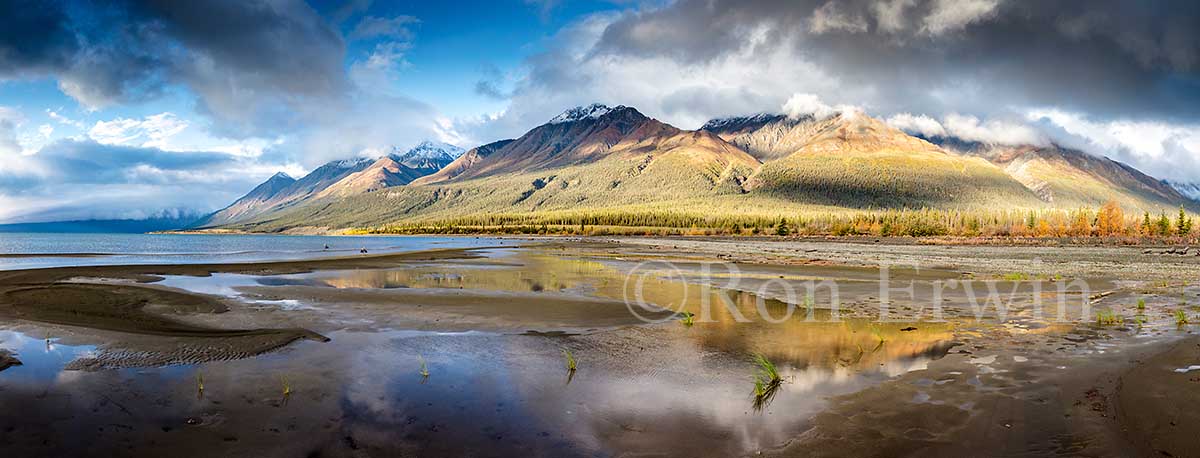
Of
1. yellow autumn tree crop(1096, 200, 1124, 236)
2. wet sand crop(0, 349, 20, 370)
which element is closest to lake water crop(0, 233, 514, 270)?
wet sand crop(0, 349, 20, 370)

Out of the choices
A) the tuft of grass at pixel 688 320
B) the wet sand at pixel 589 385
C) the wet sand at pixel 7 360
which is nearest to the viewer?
the wet sand at pixel 589 385

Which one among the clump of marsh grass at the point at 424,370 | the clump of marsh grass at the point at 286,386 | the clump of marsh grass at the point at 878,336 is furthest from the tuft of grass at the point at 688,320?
the clump of marsh grass at the point at 286,386

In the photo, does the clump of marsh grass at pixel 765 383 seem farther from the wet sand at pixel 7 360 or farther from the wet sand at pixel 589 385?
the wet sand at pixel 7 360

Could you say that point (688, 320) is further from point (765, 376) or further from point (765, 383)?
point (765, 383)

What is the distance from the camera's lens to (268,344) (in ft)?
41.9

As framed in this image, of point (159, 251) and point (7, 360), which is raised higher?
point (7, 360)

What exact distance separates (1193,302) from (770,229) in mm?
169755

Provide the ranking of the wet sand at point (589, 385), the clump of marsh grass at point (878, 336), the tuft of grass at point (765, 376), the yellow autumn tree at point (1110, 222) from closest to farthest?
the wet sand at point (589, 385) < the tuft of grass at point (765, 376) < the clump of marsh grass at point (878, 336) < the yellow autumn tree at point (1110, 222)

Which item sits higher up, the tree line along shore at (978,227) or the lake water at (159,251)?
the tree line along shore at (978,227)

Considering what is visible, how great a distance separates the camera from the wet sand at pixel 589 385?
693 cm

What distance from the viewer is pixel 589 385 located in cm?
968

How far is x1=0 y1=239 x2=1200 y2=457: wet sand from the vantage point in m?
6.93

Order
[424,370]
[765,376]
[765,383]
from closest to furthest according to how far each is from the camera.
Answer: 1. [765,383]
2. [765,376]
3. [424,370]

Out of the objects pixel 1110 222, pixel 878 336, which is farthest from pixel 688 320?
pixel 1110 222
